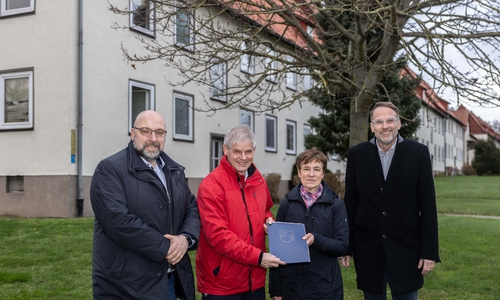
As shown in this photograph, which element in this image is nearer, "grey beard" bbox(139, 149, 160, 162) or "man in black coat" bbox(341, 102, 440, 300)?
"grey beard" bbox(139, 149, 160, 162)

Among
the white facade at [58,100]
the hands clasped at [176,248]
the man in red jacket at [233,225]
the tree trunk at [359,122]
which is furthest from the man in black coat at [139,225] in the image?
the white facade at [58,100]

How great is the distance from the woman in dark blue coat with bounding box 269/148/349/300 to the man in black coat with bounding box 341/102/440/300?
339 millimetres

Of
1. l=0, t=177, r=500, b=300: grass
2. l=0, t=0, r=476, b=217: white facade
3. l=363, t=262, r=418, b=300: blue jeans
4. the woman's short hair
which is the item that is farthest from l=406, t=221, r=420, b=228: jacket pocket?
l=0, t=0, r=476, b=217: white facade

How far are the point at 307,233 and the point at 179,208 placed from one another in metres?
0.98

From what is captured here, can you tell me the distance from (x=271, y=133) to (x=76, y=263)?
17.0 meters

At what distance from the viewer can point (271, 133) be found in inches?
944

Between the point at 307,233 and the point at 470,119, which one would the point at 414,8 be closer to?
the point at 307,233

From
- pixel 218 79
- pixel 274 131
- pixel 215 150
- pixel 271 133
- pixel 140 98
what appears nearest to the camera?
pixel 218 79

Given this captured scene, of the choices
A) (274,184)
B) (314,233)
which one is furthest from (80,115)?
(314,233)

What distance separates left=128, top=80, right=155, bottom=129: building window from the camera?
15.3 meters

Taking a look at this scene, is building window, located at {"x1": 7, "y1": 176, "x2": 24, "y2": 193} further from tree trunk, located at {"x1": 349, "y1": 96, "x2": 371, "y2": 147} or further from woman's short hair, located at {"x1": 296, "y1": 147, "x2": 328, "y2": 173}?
woman's short hair, located at {"x1": 296, "y1": 147, "x2": 328, "y2": 173}

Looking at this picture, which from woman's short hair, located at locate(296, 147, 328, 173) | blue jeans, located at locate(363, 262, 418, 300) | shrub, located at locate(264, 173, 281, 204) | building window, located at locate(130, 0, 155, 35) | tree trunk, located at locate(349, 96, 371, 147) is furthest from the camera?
shrub, located at locate(264, 173, 281, 204)

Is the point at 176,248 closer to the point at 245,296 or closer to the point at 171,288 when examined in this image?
the point at 171,288

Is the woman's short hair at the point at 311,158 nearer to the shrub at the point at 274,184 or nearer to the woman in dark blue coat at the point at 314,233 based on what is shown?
the woman in dark blue coat at the point at 314,233
